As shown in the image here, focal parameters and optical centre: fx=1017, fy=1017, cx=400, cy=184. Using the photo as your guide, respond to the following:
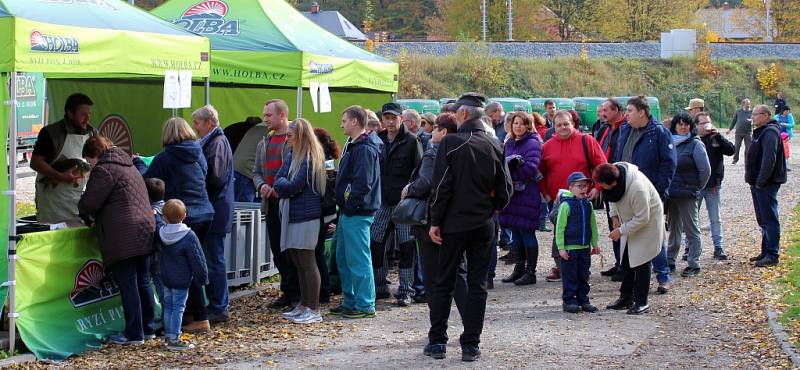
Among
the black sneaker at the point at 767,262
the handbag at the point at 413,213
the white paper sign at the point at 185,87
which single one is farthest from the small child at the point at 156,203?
the black sneaker at the point at 767,262

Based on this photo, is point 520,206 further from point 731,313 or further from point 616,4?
point 616,4

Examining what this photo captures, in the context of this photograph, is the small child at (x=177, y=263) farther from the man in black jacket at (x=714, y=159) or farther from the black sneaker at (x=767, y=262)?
the black sneaker at (x=767, y=262)

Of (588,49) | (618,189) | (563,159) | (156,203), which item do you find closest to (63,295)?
(156,203)

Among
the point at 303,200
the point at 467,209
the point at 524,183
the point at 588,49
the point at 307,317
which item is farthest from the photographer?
the point at 588,49

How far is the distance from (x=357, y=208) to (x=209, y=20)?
4614 mm

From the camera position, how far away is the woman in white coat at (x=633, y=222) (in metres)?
8.33

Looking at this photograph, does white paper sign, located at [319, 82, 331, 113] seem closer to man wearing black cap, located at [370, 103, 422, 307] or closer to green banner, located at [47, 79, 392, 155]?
man wearing black cap, located at [370, 103, 422, 307]

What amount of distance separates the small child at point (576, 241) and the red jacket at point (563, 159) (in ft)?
2.62

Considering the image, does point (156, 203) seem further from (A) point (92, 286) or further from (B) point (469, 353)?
(B) point (469, 353)

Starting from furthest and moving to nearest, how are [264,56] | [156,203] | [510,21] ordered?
[510,21], [264,56], [156,203]

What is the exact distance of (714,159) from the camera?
11.6 meters

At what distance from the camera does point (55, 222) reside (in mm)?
8469

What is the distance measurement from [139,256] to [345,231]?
1766 mm

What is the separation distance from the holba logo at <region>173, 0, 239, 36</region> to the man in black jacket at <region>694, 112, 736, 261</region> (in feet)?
17.7
